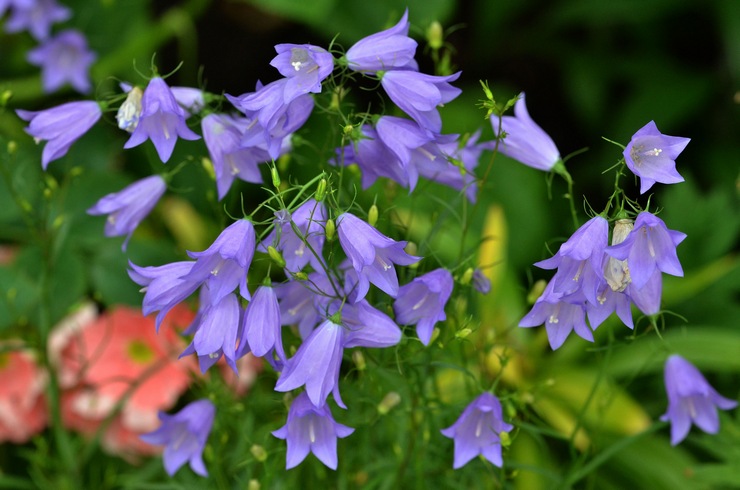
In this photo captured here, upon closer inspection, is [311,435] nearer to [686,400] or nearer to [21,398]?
[686,400]

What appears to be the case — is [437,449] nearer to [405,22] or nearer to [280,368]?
[280,368]

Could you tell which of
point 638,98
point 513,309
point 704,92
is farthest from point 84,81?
point 704,92

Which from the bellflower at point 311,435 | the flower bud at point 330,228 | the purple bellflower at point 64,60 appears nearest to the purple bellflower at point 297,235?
the flower bud at point 330,228

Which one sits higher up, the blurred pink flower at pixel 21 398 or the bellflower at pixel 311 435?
the bellflower at pixel 311 435

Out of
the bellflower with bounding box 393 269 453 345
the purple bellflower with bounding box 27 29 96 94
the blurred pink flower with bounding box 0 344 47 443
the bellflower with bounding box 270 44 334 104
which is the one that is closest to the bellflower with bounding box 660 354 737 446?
the bellflower with bounding box 393 269 453 345

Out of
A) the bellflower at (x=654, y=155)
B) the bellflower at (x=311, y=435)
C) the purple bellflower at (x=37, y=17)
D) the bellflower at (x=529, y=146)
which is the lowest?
the purple bellflower at (x=37, y=17)

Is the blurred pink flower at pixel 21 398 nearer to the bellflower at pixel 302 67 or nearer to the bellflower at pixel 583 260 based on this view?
the bellflower at pixel 302 67

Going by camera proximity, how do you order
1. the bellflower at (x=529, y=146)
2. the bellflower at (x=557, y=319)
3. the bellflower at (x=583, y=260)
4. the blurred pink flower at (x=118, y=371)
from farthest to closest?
the blurred pink flower at (x=118, y=371) → the bellflower at (x=529, y=146) → the bellflower at (x=557, y=319) → the bellflower at (x=583, y=260)

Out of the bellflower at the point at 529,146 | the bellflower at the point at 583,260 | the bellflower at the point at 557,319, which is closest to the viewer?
the bellflower at the point at 583,260
